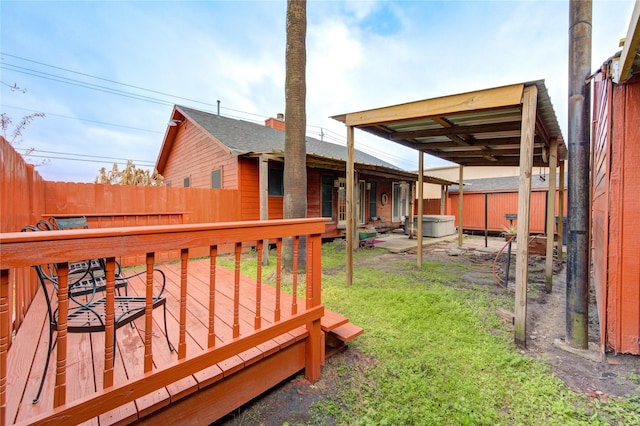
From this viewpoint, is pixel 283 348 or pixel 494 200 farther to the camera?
pixel 494 200

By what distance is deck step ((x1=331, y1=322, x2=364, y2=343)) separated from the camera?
2459mm

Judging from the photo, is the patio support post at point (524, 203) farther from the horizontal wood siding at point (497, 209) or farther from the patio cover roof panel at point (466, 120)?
the horizontal wood siding at point (497, 209)

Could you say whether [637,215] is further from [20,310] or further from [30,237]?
[20,310]

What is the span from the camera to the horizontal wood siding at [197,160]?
8359 millimetres

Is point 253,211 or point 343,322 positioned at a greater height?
point 253,211

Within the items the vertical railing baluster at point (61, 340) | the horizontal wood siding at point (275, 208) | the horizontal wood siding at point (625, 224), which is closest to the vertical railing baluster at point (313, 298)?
the vertical railing baluster at point (61, 340)

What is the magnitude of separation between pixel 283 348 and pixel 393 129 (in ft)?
12.9

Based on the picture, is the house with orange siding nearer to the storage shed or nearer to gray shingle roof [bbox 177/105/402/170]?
gray shingle roof [bbox 177/105/402/170]

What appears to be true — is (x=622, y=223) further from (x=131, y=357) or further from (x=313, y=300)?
(x=131, y=357)

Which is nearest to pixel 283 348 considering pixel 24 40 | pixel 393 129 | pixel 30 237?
pixel 30 237

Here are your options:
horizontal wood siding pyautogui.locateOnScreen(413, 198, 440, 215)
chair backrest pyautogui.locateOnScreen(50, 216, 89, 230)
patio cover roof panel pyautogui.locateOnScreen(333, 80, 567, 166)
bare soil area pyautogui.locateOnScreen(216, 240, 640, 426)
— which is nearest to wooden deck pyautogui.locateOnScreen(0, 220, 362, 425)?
bare soil area pyautogui.locateOnScreen(216, 240, 640, 426)

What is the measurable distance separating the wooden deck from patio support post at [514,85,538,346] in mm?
1701

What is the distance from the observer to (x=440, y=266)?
19.5ft

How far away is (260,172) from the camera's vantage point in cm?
669
